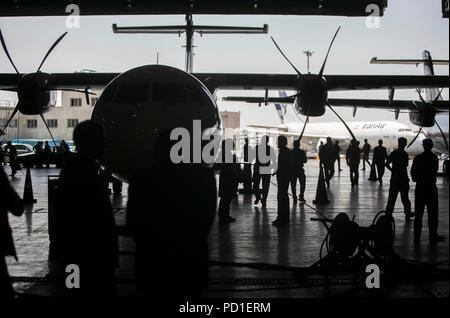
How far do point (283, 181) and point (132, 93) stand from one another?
10.7 ft

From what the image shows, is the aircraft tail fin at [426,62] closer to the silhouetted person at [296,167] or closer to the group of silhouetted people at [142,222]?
the silhouetted person at [296,167]

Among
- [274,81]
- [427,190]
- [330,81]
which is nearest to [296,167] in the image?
[274,81]

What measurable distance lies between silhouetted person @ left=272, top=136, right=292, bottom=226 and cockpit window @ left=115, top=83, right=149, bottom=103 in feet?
10.0

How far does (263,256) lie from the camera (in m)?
5.92

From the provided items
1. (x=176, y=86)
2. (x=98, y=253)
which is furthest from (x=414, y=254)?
(x=98, y=253)

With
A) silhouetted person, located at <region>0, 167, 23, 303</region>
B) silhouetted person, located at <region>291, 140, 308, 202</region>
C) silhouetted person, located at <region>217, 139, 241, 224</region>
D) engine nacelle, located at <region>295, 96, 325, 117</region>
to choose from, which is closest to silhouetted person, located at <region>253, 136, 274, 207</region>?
silhouetted person, located at <region>291, 140, 308, 202</region>

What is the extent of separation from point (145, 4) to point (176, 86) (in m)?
1.58

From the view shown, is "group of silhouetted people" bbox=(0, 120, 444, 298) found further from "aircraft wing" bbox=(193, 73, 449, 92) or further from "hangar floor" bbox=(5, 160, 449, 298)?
"aircraft wing" bbox=(193, 73, 449, 92)

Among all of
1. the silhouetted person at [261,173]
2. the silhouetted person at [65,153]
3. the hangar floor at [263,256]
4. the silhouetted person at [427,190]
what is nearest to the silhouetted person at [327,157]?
the silhouetted person at [261,173]

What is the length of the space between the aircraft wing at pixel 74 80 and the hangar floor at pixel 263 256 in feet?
11.5

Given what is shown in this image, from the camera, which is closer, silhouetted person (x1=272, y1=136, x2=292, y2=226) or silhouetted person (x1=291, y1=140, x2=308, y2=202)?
silhouetted person (x1=272, y1=136, x2=292, y2=226)

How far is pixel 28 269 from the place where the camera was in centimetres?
524

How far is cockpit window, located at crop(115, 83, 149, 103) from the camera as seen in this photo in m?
6.76

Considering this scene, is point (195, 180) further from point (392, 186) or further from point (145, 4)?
point (392, 186)
